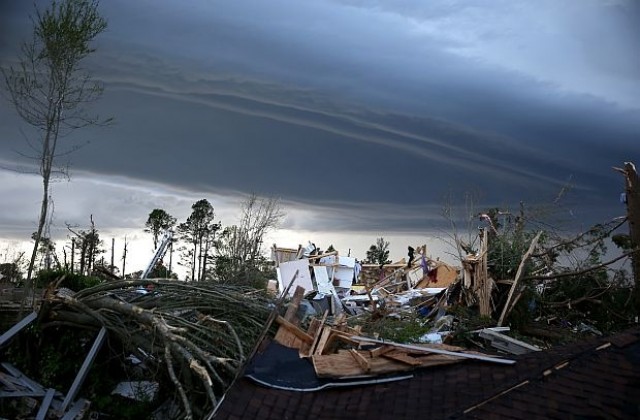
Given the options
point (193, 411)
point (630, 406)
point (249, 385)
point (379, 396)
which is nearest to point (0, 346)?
point (193, 411)

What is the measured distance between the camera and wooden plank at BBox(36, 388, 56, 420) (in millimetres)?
11367

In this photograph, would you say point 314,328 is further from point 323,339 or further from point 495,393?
point 495,393

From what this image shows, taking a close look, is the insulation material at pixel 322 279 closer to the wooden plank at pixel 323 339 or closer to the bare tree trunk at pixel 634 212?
the bare tree trunk at pixel 634 212

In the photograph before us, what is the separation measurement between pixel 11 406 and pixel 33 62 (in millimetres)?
9122

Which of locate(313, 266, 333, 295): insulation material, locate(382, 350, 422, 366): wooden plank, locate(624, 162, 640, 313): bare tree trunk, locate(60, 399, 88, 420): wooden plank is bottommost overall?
locate(60, 399, 88, 420): wooden plank

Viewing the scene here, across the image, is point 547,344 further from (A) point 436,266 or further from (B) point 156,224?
(B) point 156,224

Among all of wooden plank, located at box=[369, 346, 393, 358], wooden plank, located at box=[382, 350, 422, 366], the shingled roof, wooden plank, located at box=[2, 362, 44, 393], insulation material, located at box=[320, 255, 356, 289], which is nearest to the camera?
the shingled roof

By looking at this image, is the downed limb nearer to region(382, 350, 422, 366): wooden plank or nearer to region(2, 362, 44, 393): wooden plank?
region(2, 362, 44, 393): wooden plank

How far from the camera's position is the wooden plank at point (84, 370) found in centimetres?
1150

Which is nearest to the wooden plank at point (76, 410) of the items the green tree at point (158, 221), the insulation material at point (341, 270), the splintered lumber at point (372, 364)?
the splintered lumber at point (372, 364)

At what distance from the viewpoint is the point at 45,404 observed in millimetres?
11609

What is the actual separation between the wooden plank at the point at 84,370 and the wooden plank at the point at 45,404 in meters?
0.29

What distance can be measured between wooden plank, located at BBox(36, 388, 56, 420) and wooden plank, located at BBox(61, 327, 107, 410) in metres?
0.29

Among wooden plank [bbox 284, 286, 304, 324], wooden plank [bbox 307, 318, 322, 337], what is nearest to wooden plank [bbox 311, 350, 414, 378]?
wooden plank [bbox 307, 318, 322, 337]
